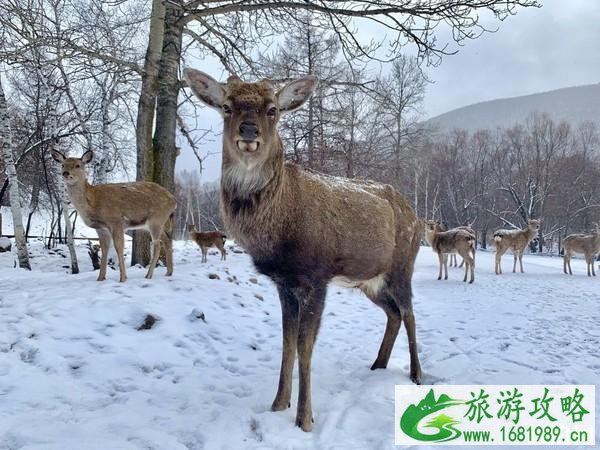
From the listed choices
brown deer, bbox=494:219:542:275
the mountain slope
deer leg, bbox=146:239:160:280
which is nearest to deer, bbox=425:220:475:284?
brown deer, bbox=494:219:542:275

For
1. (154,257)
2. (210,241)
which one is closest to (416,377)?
(154,257)

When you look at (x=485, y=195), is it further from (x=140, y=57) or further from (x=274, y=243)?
(x=274, y=243)

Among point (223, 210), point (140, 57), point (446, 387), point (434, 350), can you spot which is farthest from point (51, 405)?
point (140, 57)

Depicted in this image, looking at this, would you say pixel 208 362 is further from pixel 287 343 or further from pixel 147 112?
pixel 147 112

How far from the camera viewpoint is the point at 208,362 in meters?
4.33

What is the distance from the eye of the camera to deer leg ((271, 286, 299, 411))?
346 cm

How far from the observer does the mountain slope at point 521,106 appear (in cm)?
9200

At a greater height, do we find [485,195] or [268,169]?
[485,195]

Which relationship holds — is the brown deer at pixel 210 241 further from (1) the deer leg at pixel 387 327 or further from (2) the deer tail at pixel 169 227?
(1) the deer leg at pixel 387 327

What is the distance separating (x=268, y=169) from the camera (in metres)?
3.32

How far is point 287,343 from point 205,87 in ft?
7.96

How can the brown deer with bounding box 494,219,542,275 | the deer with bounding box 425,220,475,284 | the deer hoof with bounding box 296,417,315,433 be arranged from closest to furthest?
the deer hoof with bounding box 296,417,315,433, the deer with bounding box 425,220,475,284, the brown deer with bounding box 494,219,542,275

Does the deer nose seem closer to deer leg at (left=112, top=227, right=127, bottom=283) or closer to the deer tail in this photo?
deer leg at (left=112, top=227, right=127, bottom=283)

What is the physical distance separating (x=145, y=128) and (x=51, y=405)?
7326mm
